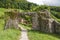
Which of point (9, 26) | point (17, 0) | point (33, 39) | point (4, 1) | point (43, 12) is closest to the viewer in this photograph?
point (33, 39)

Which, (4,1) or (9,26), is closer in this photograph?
(9,26)

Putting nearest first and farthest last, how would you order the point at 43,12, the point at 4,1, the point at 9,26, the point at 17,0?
the point at 9,26 → the point at 43,12 → the point at 4,1 → the point at 17,0

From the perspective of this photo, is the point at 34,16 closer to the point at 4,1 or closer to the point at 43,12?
the point at 43,12

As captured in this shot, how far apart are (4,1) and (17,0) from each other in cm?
1411

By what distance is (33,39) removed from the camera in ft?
100

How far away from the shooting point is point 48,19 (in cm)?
4884

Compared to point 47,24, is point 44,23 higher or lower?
higher

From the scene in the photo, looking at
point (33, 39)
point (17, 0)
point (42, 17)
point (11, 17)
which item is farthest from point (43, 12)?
point (17, 0)

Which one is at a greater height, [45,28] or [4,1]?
[4,1]

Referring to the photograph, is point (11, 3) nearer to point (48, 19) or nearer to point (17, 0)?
point (17, 0)

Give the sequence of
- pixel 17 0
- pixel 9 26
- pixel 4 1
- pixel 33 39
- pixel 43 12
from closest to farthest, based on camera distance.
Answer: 1. pixel 33 39
2. pixel 9 26
3. pixel 43 12
4. pixel 4 1
5. pixel 17 0

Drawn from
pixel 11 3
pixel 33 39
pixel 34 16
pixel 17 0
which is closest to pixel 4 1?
pixel 11 3

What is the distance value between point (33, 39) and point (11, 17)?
18953 mm

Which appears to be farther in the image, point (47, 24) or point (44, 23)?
point (44, 23)
